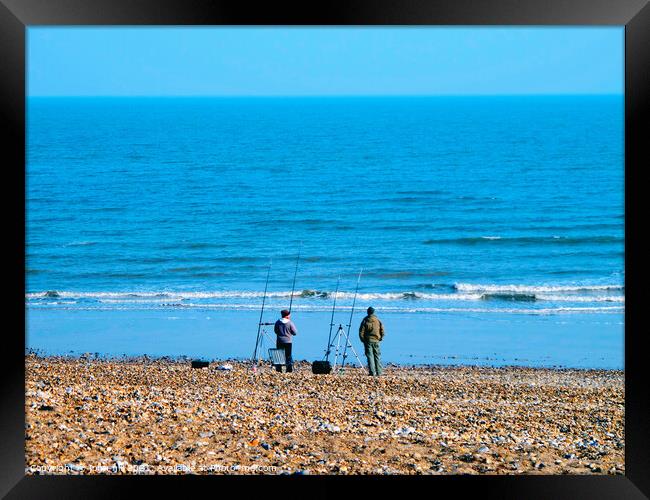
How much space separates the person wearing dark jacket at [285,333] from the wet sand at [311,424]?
0.26 metres

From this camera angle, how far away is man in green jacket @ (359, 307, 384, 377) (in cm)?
1038

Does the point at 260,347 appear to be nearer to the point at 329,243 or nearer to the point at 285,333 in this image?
the point at 285,333

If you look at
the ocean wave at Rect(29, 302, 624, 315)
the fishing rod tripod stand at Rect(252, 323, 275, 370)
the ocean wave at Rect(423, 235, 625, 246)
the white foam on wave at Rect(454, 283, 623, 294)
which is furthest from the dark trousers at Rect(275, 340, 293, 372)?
the ocean wave at Rect(423, 235, 625, 246)

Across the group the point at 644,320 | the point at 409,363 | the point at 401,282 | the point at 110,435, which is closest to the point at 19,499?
the point at 110,435

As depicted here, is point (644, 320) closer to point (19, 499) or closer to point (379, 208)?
point (19, 499)

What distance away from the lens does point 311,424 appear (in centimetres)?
715

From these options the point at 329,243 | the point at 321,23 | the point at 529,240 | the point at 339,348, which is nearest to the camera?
the point at 321,23

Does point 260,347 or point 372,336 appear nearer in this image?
point 372,336

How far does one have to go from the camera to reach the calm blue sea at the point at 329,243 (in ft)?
47.8

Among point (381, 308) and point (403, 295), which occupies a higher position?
point (403, 295)

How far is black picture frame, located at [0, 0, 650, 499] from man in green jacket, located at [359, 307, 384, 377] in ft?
18.7

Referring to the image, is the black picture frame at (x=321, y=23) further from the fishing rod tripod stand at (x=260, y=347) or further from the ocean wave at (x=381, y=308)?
the ocean wave at (x=381, y=308)

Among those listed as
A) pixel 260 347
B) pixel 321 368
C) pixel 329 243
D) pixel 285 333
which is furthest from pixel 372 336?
pixel 329 243

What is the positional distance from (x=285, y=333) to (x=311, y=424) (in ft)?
11.5
